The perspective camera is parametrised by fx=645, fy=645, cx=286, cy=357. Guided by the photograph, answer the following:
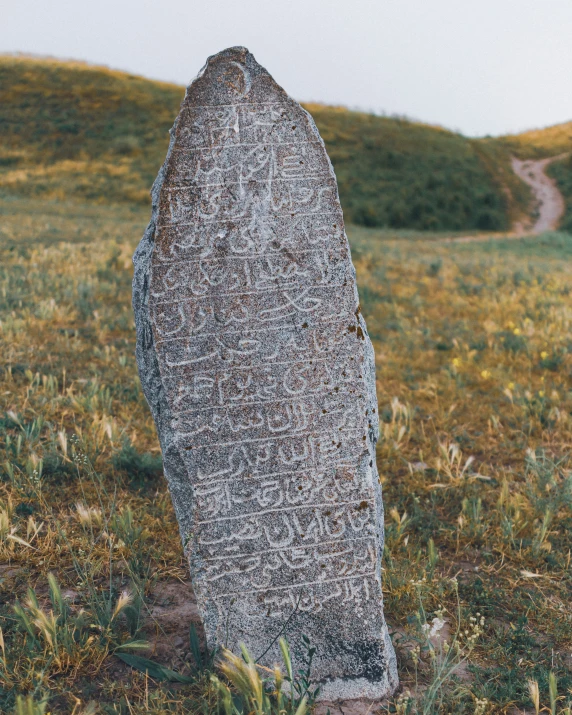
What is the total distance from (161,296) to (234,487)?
34.8 inches

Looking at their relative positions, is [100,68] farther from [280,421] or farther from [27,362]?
[280,421]

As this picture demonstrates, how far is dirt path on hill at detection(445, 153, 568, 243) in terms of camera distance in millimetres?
32500

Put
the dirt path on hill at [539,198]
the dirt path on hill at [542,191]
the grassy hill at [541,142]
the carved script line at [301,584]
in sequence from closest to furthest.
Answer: the carved script line at [301,584], the dirt path on hill at [539,198], the dirt path on hill at [542,191], the grassy hill at [541,142]

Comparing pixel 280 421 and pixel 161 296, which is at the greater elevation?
pixel 161 296

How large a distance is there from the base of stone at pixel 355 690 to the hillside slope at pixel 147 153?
84.9 feet

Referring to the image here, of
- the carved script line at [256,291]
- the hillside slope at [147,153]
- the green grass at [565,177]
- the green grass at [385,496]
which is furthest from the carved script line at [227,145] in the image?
the green grass at [565,177]

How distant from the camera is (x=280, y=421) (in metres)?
2.81

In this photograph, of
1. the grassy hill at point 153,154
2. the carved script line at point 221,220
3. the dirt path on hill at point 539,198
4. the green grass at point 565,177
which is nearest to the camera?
the carved script line at point 221,220

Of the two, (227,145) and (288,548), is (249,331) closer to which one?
(227,145)

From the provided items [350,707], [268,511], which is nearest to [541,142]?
[268,511]

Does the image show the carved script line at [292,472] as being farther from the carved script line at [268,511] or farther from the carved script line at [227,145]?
the carved script line at [227,145]

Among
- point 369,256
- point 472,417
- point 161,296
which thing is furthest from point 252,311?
point 369,256

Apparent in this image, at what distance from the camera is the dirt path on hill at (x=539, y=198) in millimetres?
32500

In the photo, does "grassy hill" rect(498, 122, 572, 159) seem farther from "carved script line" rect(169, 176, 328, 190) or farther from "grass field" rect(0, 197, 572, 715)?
"carved script line" rect(169, 176, 328, 190)
